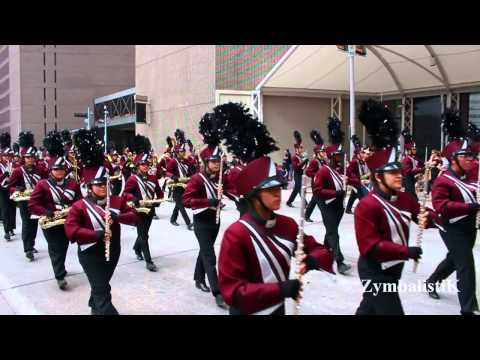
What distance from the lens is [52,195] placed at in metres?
7.07

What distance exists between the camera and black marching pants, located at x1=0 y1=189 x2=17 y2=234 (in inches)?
436

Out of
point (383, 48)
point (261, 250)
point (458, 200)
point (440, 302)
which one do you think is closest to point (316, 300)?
point (440, 302)

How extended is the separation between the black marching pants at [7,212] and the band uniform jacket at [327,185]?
288 inches

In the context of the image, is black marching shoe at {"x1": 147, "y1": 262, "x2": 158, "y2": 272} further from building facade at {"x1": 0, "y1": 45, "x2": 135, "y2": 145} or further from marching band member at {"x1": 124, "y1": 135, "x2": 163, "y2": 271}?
building facade at {"x1": 0, "y1": 45, "x2": 135, "y2": 145}

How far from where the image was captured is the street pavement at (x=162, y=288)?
5.95 meters

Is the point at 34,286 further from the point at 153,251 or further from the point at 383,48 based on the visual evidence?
the point at 383,48

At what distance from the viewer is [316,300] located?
6.14m

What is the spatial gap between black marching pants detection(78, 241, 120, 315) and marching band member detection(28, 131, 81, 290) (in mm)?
1957

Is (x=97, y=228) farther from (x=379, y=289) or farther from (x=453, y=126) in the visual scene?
(x=453, y=126)

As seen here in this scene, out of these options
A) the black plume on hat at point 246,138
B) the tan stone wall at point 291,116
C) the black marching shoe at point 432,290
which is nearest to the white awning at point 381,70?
the tan stone wall at point 291,116

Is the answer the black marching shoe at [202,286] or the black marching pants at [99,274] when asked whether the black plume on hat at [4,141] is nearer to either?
the black marching shoe at [202,286]

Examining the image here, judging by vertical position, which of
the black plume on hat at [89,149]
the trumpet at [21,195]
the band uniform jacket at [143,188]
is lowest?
the trumpet at [21,195]

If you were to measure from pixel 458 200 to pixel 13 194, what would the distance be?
7943 mm

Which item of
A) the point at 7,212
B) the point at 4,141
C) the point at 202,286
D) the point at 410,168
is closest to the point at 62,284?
the point at 202,286
